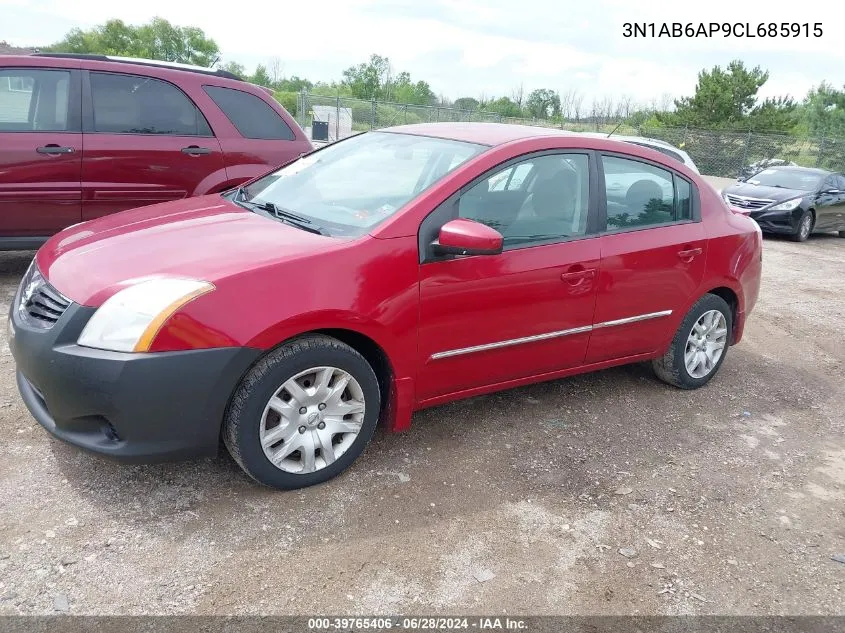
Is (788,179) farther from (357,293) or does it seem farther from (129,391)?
(129,391)

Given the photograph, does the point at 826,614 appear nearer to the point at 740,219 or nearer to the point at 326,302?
the point at 326,302

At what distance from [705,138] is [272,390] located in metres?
31.1

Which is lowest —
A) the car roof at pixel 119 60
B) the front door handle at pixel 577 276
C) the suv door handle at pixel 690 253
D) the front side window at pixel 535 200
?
the front door handle at pixel 577 276

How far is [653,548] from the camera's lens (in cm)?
303

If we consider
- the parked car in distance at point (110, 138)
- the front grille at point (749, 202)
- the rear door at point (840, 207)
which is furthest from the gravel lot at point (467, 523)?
the rear door at point (840, 207)

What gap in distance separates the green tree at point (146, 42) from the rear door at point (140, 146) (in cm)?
7487

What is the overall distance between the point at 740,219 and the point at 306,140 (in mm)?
3810

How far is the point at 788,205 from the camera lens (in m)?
12.6

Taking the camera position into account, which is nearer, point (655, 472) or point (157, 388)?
point (157, 388)

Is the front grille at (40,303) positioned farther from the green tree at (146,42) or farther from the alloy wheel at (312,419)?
the green tree at (146,42)

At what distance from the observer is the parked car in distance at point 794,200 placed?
1264 centimetres

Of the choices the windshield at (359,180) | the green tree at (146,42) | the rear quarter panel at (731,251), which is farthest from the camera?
the green tree at (146,42)

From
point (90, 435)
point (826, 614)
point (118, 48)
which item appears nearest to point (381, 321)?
point (90, 435)

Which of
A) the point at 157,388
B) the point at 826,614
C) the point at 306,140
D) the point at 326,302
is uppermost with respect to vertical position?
the point at 306,140
